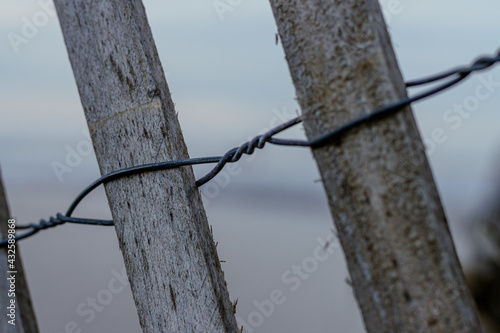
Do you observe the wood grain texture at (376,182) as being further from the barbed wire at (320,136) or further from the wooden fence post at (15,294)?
the wooden fence post at (15,294)

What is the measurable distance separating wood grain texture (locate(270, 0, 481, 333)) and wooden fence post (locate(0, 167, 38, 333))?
37.7 inches

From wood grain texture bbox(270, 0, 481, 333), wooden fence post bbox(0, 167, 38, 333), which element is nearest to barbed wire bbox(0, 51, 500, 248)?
wood grain texture bbox(270, 0, 481, 333)

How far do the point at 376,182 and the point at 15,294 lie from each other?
1.09m

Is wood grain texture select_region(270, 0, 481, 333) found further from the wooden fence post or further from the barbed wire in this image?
the wooden fence post

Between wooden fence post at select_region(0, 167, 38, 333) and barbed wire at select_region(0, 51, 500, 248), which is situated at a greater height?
barbed wire at select_region(0, 51, 500, 248)

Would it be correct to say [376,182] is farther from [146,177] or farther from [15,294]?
[15,294]

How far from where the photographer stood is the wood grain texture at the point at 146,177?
95 cm

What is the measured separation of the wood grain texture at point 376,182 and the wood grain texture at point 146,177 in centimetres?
32

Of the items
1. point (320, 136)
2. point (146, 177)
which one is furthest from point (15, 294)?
point (320, 136)

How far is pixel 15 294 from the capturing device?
1.37 m

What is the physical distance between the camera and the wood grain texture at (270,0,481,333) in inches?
27.6

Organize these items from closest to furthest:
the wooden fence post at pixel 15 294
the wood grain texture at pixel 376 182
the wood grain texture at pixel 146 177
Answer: the wood grain texture at pixel 376 182, the wood grain texture at pixel 146 177, the wooden fence post at pixel 15 294

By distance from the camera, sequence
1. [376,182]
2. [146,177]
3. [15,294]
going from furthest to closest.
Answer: [15,294]
[146,177]
[376,182]

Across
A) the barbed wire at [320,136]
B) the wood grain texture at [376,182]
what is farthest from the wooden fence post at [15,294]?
the wood grain texture at [376,182]
